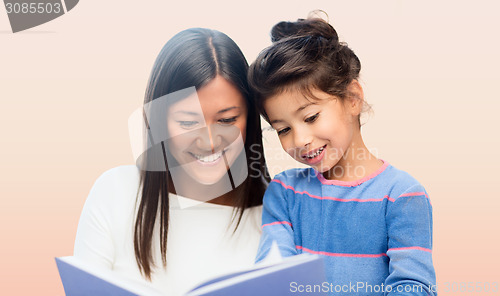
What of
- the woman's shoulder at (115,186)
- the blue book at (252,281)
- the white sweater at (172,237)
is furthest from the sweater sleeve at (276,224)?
the woman's shoulder at (115,186)

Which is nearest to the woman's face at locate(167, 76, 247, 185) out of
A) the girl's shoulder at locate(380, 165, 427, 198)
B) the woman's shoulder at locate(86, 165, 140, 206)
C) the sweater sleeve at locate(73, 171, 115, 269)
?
the woman's shoulder at locate(86, 165, 140, 206)

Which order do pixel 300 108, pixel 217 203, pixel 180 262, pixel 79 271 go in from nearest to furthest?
pixel 79 271 < pixel 300 108 < pixel 180 262 < pixel 217 203

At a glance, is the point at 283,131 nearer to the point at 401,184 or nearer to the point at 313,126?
the point at 313,126

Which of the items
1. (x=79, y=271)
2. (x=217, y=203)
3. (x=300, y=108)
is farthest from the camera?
(x=217, y=203)

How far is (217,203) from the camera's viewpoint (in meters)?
2.11

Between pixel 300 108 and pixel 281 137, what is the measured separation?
14 centimetres

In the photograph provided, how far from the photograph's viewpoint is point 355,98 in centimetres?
185

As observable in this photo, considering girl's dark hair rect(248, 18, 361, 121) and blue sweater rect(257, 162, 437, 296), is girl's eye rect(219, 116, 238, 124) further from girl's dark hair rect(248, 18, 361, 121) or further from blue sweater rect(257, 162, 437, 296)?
blue sweater rect(257, 162, 437, 296)

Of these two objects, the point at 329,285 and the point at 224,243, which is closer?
the point at 329,285

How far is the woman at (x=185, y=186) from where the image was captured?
1.89 meters

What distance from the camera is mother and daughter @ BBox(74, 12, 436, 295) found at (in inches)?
67.3

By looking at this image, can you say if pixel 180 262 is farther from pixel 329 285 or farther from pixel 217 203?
pixel 329 285

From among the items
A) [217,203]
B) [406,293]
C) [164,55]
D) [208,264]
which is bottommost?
[406,293]

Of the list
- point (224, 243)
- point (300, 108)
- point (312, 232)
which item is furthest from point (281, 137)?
point (224, 243)
